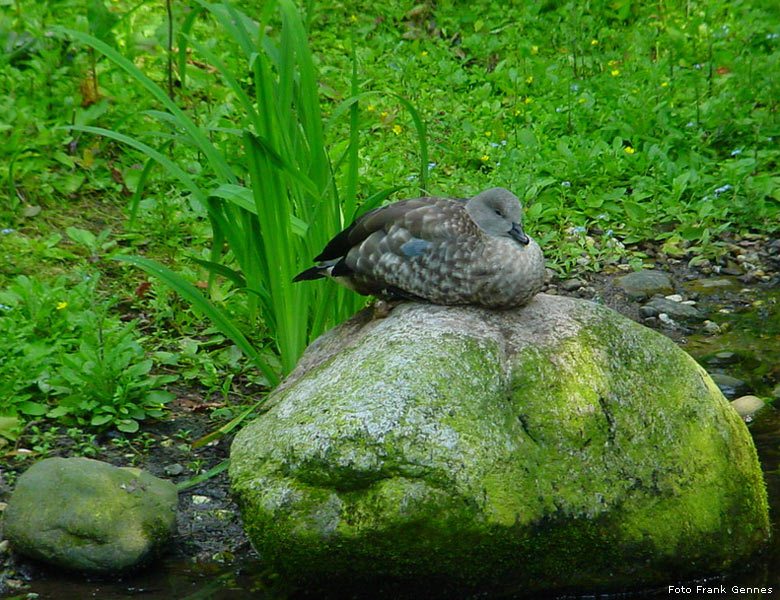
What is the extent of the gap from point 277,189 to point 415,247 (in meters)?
0.62

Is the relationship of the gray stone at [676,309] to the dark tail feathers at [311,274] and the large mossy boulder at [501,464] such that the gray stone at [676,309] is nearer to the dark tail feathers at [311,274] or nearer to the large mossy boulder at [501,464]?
the large mossy boulder at [501,464]

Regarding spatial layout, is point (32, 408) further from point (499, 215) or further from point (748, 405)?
point (748, 405)

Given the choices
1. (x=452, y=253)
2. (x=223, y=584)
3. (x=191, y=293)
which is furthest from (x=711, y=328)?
(x=223, y=584)

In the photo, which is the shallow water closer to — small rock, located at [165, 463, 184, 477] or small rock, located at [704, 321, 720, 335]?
small rock, located at [165, 463, 184, 477]

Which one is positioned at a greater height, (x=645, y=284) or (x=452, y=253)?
(x=452, y=253)

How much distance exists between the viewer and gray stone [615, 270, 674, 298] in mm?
5652

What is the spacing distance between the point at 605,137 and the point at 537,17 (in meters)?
1.79

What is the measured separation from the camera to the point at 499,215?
3.78 meters

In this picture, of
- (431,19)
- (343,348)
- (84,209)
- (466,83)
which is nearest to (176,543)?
(343,348)

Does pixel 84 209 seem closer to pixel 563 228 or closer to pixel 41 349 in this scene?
pixel 41 349

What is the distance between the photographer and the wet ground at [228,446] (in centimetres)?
345

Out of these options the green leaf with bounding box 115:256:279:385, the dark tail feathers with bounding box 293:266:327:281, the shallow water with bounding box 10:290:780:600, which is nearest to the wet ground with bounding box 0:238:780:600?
the shallow water with bounding box 10:290:780:600

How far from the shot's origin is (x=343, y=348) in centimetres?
395

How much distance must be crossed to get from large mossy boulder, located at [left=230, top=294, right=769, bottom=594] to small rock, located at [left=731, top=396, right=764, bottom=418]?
2.71 feet
